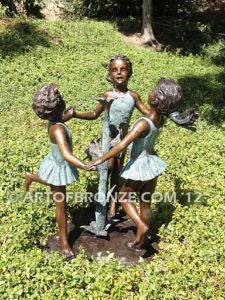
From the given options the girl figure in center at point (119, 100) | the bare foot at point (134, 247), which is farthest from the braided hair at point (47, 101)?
the bare foot at point (134, 247)

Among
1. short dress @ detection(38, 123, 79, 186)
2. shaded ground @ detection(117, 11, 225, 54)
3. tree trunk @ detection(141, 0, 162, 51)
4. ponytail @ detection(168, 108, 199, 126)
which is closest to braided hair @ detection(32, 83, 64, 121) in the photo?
short dress @ detection(38, 123, 79, 186)

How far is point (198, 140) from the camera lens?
8062mm

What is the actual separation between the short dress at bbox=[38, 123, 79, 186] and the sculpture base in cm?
80

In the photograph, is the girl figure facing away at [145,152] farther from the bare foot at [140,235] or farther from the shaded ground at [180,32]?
the shaded ground at [180,32]

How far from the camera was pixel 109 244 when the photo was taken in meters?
5.06

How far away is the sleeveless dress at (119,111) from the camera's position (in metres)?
4.75

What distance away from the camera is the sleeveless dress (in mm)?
4746

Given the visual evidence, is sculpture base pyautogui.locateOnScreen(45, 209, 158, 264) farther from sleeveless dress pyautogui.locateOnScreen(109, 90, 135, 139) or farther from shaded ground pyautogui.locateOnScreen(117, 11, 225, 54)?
shaded ground pyautogui.locateOnScreen(117, 11, 225, 54)

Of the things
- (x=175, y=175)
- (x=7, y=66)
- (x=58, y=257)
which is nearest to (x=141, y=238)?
(x=58, y=257)

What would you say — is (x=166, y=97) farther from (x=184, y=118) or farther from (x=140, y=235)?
(x=140, y=235)

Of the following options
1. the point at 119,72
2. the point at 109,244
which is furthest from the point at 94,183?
the point at 119,72

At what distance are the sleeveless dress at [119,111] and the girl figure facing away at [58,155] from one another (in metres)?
0.56

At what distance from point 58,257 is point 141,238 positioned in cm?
94

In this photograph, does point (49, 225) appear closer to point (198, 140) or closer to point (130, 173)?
point (130, 173)
